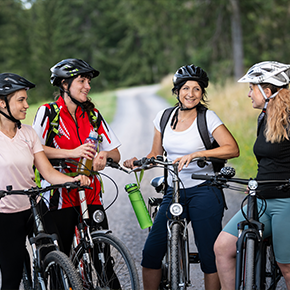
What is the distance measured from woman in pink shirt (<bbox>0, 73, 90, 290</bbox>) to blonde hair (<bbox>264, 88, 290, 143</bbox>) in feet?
4.98

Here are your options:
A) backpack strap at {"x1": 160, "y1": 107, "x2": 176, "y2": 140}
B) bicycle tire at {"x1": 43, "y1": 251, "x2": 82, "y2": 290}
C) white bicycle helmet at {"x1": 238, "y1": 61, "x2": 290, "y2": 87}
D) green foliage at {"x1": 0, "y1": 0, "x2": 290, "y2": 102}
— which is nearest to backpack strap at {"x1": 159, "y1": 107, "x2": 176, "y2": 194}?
backpack strap at {"x1": 160, "y1": 107, "x2": 176, "y2": 140}

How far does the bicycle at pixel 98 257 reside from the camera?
10.8ft

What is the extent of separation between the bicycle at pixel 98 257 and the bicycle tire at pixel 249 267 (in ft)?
2.93

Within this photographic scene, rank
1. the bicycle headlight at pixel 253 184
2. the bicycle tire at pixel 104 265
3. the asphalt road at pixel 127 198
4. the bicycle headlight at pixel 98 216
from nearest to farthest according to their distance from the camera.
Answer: the bicycle headlight at pixel 253 184, the bicycle tire at pixel 104 265, the bicycle headlight at pixel 98 216, the asphalt road at pixel 127 198

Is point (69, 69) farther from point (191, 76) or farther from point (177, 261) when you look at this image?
point (177, 261)

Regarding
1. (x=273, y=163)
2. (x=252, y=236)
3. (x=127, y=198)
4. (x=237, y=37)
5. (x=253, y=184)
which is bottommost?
(x=127, y=198)

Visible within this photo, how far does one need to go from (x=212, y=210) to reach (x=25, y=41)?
171ft

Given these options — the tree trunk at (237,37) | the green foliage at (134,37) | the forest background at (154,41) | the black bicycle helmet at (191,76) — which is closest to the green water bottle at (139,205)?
the black bicycle helmet at (191,76)

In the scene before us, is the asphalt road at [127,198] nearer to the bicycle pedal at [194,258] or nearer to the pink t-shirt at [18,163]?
the bicycle pedal at [194,258]

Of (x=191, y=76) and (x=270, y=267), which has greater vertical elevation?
(x=191, y=76)

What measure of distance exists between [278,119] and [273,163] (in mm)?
338

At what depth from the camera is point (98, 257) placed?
344 cm

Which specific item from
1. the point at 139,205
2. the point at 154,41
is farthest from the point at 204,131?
the point at 154,41

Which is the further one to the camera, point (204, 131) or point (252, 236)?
point (204, 131)
